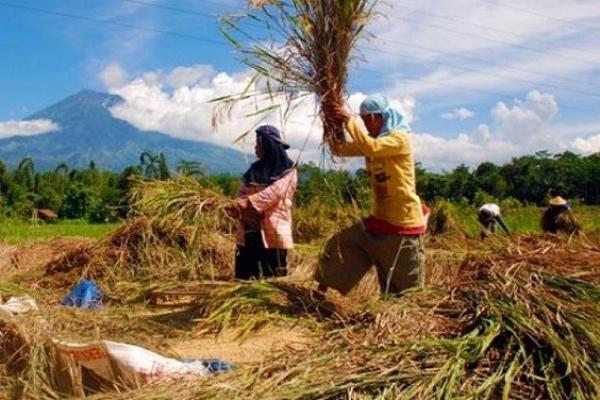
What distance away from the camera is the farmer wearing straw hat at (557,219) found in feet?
29.7

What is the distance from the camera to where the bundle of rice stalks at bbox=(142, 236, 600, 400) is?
2764mm

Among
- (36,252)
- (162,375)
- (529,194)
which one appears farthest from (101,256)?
(529,194)

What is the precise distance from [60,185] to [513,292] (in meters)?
28.7

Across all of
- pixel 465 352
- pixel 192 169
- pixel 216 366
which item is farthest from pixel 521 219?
pixel 465 352

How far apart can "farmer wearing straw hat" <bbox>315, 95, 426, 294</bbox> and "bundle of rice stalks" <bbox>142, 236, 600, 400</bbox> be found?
0.77 meters

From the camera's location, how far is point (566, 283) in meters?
3.45

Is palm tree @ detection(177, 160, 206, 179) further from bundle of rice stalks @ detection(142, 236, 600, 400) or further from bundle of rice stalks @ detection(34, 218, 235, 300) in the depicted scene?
bundle of rice stalks @ detection(142, 236, 600, 400)

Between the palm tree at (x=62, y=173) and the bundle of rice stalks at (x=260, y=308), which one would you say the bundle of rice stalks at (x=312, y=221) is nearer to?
the bundle of rice stalks at (x=260, y=308)

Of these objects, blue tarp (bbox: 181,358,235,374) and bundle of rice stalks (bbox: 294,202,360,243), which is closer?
blue tarp (bbox: 181,358,235,374)

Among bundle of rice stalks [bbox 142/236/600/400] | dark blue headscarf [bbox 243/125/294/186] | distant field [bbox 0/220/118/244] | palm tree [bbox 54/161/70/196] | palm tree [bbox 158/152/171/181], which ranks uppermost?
dark blue headscarf [bbox 243/125/294/186]

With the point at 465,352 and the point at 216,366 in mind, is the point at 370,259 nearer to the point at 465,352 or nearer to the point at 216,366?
the point at 216,366

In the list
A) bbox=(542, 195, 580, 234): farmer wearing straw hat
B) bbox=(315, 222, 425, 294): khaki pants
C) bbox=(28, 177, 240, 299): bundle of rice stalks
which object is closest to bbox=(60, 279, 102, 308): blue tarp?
bbox=(28, 177, 240, 299): bundle of rice stalks

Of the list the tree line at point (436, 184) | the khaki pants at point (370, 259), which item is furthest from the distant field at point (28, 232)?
the khaki pants at point (370, 259)

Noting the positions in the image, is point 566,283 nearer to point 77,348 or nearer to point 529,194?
point 77,348
